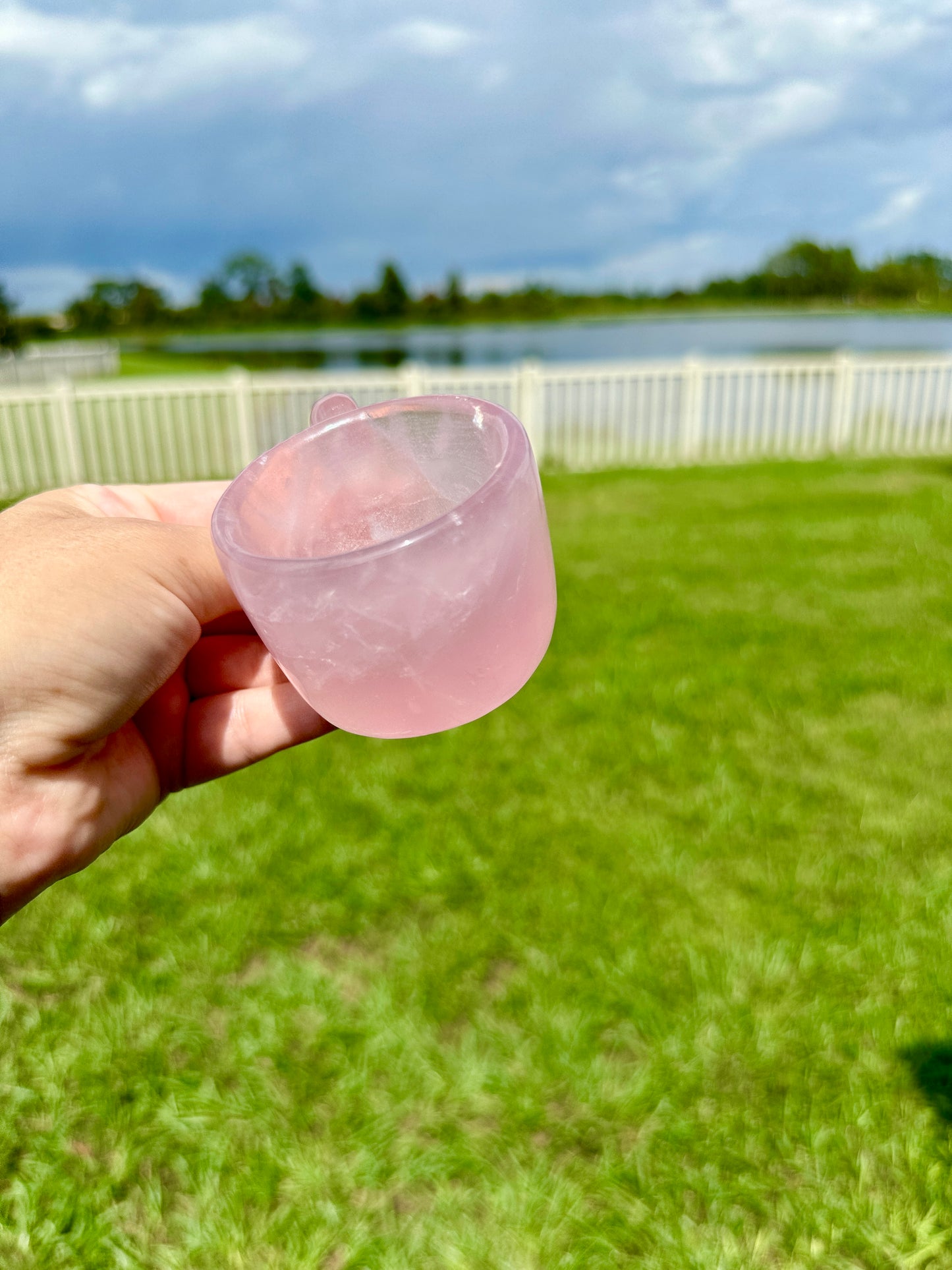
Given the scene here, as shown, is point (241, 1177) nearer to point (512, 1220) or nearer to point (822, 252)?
point (512, 1220)

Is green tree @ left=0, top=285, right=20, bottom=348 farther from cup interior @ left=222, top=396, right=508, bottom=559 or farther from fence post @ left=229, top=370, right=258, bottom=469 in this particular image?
cup interior @ left=222, top=396, right=508, bottom=559

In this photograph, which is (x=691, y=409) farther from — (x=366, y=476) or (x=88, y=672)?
(x=88, y=672)

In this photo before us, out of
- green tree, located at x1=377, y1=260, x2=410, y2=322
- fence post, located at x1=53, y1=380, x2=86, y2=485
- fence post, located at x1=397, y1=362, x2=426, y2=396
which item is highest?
green tree, located at x1=377, y1=260, x2=410, y2=322

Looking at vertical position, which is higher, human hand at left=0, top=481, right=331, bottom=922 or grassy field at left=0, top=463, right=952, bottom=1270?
human hand at left=0, top=481, right=331, bottom=922

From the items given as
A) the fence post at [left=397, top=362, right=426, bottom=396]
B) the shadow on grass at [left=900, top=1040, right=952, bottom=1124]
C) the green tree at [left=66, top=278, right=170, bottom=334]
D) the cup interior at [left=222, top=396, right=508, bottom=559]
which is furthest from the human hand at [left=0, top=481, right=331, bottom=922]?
the green tree at [left=66, top=278, right=170, bottom=334]

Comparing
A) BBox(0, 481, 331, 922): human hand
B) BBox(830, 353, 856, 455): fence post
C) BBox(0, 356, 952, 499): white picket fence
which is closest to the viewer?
BBox(0, 481, 331, 922): human hand
